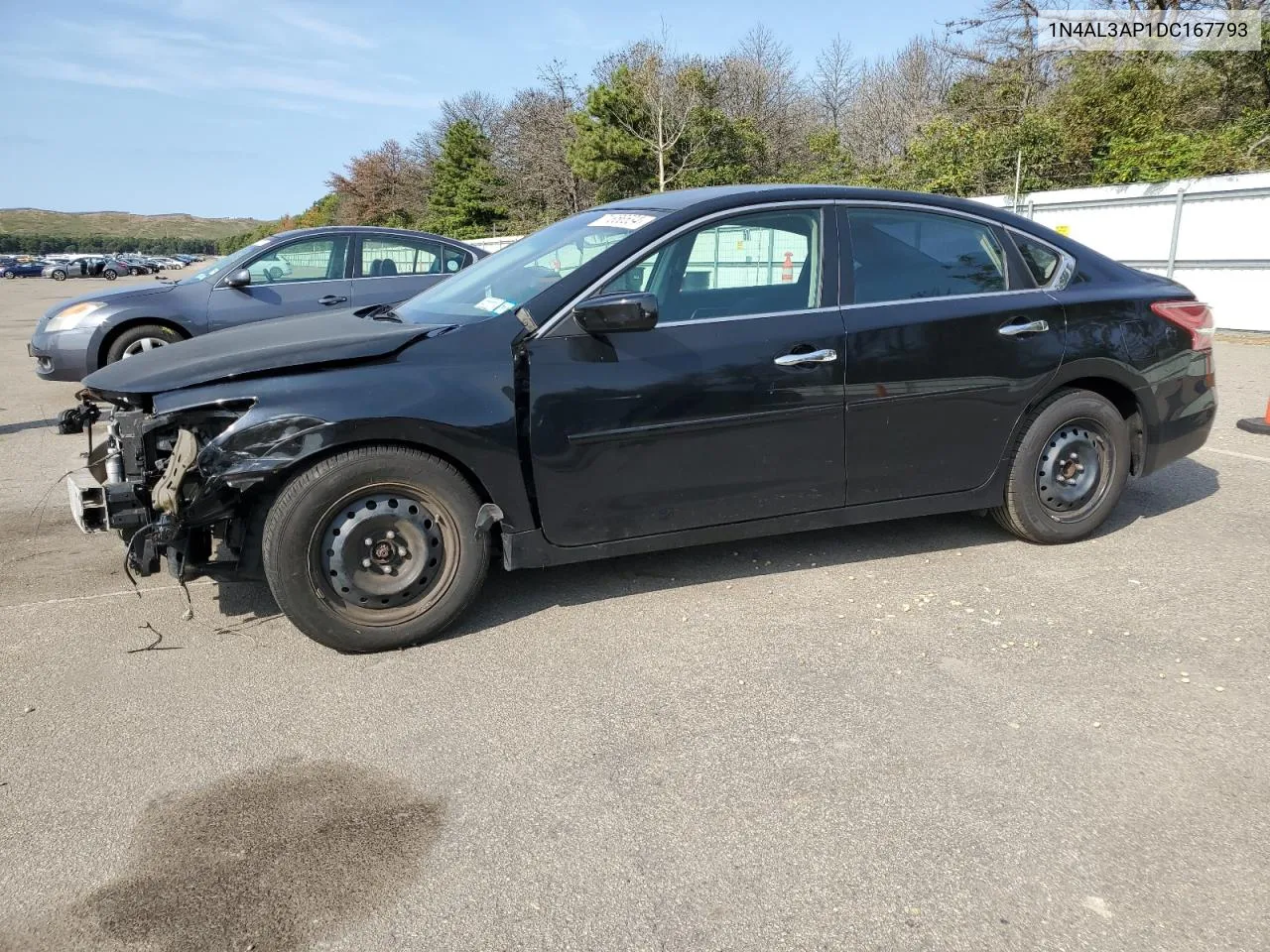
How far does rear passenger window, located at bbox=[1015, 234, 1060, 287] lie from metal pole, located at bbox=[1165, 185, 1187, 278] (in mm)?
11299

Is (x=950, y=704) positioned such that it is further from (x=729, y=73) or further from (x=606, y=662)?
(x=729, y=73)

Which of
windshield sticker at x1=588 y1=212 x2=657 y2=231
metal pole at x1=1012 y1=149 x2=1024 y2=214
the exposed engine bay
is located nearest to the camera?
the exposed engine bay

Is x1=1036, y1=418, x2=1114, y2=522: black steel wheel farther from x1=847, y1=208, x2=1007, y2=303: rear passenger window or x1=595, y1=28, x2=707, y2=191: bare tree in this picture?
x1=595, y1=28, x2=707, y2=191: bare tree

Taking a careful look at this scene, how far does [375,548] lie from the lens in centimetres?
366

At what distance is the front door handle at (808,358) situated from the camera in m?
4.00

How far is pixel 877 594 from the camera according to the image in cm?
427

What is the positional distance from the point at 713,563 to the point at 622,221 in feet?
5.51

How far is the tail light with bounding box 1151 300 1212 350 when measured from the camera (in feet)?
15.7

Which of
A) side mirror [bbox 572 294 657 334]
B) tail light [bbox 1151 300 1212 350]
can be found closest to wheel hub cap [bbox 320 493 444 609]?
side mirror [bbox 572 294 657 334]

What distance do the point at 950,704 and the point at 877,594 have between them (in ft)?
3.36

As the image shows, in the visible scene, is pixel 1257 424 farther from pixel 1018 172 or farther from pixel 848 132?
pixel 848 132

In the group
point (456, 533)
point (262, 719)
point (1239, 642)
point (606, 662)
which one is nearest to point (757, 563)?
point (606, 662)

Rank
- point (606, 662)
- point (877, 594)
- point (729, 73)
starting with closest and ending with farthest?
point (606, 662)
point (877, 594)
point (729, 73)

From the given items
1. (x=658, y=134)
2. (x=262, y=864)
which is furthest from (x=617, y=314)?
(x=658, y=134)
